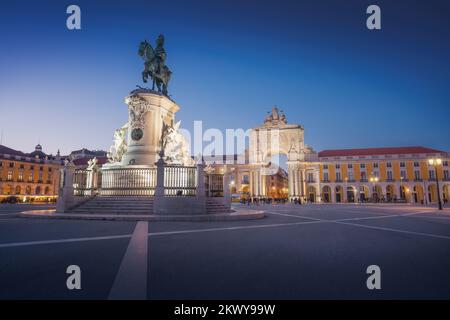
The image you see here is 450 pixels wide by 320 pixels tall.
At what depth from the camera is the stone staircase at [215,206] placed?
12172mm

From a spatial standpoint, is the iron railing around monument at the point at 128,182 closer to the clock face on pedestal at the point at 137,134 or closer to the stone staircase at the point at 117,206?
the stone staircase at the point at 117,206

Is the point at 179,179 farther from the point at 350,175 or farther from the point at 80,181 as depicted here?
the point at 350,175

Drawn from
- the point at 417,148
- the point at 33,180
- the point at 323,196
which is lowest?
the point at 323,196

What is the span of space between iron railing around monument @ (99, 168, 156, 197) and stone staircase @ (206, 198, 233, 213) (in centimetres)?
298

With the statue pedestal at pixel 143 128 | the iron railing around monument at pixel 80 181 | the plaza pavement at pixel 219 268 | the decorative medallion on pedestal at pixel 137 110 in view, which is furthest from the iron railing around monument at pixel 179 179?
the plaza pavement at pixel 219 268

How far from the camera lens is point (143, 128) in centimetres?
1503

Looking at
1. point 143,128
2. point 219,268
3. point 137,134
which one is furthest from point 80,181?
point 219,268

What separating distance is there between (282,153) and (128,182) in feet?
197

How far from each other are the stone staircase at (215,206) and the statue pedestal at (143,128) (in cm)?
423

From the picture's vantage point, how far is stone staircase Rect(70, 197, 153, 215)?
1083 cm
